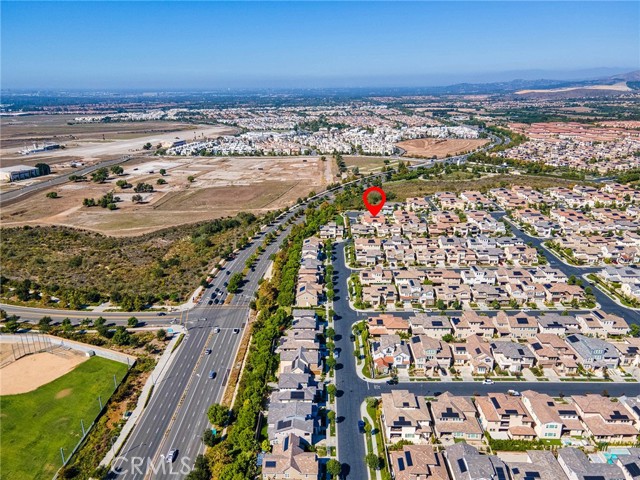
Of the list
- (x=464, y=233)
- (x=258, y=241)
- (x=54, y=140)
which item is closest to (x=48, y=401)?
(x=258, y=241)

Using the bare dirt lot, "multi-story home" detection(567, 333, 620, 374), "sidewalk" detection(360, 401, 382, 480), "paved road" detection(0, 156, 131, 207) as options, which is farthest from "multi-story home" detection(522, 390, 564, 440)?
→ the bare dirt lot

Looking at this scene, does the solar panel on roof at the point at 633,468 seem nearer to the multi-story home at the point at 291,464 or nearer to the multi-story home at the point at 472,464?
the multi-story home at the point at 472,464

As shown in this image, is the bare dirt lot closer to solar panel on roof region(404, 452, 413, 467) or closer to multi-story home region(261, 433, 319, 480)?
multi-story home region(261, 433, 319, 480)

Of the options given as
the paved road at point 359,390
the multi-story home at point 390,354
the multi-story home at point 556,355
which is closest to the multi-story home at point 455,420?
the paved road at point 359,390

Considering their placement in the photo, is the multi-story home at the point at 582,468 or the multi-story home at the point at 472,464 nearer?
the multi-story home at the point at 582,468

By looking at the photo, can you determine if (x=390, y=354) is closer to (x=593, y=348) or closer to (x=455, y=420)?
(x=455, y=420)

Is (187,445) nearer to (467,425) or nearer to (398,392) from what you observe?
(398,392)
